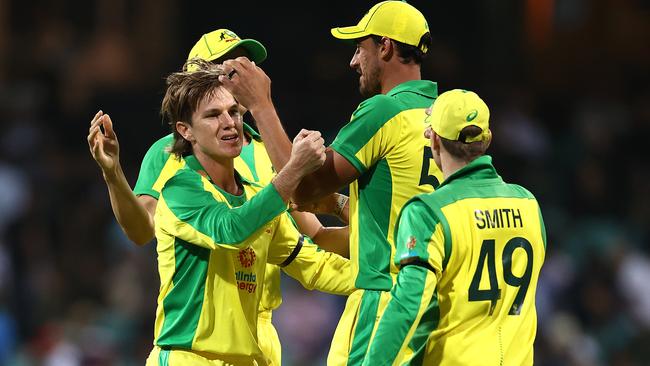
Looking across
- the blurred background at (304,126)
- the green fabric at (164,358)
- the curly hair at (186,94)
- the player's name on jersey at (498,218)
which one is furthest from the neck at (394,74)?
the blurred background at (304,126)

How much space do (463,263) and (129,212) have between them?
69.7 inches

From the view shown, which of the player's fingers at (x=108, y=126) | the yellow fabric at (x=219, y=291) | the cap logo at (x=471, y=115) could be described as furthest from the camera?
the player's fingers at (x=108, y=126)

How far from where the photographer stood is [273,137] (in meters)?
5.00

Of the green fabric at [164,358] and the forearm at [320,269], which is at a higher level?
the forearm at [320,269]

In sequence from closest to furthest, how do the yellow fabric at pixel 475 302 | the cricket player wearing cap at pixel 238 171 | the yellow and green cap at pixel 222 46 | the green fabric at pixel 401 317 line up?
1. the green fabric at pixel 401 317
2. the yellow fabric at pixel 475 302
3. the cricket player wearing cap at pixel 238 171
4. the yellow and green cap at pixel 222 46

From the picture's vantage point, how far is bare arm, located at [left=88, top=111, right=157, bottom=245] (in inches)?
203

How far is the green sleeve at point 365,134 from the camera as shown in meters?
4.93

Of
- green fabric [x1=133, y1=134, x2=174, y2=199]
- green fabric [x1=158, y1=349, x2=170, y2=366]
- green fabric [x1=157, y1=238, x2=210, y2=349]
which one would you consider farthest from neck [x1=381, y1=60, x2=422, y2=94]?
green fabric [x1=158, y1=349, x2=170, y2=366]

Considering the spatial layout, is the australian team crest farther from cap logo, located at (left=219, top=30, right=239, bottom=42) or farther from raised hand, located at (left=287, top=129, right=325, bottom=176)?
cap logo, located at (left=219, top=30, right=239, bottom=42)

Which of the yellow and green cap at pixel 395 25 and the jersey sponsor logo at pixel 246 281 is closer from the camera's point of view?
the jersey sponsor logo at pixel 246 281

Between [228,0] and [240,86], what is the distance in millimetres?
7835

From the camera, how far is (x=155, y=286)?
34.3ft

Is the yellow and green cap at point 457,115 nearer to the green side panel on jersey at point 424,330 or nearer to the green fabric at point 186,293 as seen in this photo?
the green side panel on jersey at point 424,330

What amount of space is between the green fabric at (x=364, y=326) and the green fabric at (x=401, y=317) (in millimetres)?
617
